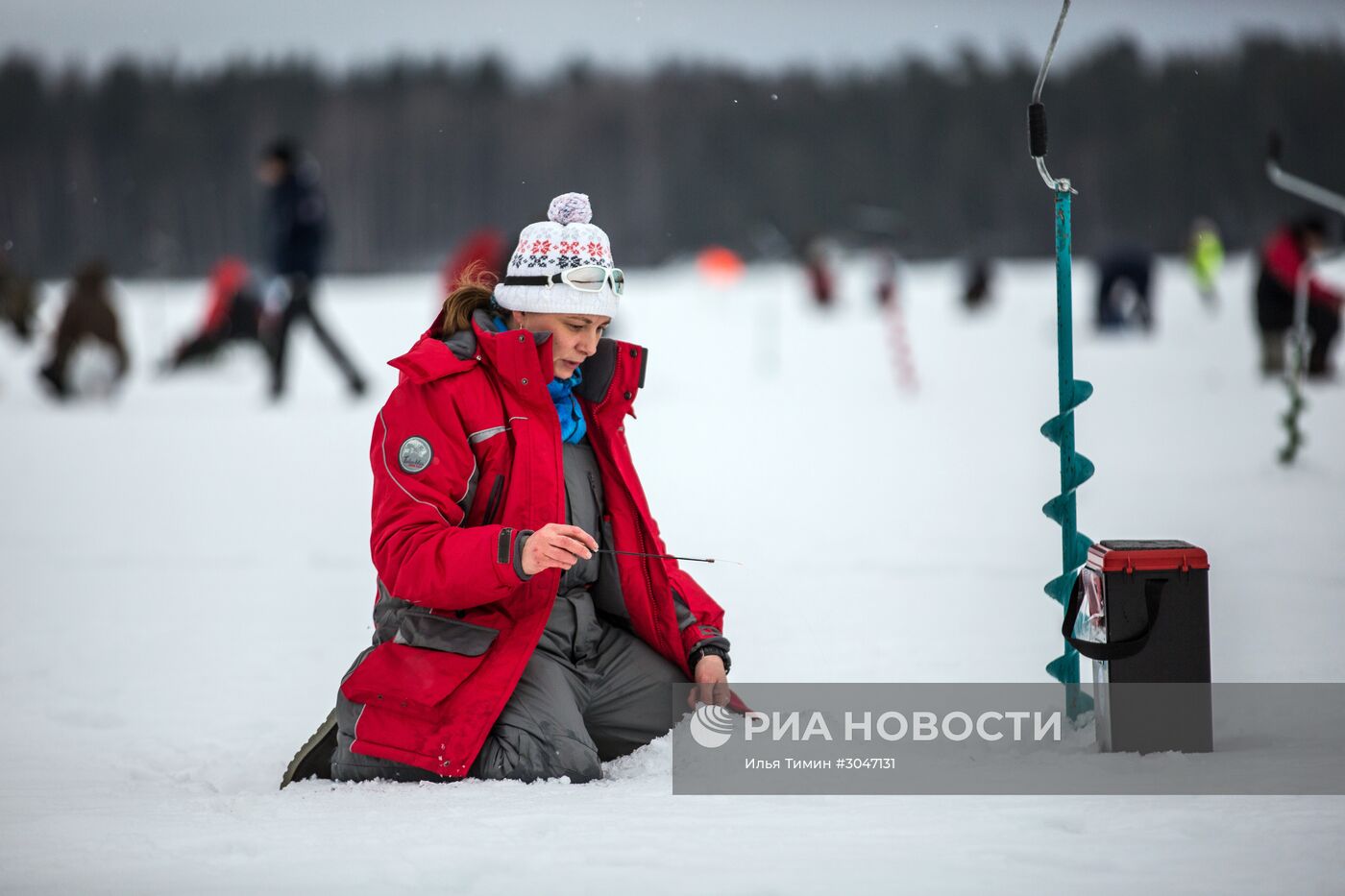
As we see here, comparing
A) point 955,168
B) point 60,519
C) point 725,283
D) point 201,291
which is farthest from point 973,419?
point 955,168

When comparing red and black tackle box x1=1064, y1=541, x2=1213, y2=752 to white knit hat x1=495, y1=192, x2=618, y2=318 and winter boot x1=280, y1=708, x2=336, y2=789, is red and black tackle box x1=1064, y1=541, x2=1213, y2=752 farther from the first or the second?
winter boot x1=280, y1=708, x2=336, y2=789

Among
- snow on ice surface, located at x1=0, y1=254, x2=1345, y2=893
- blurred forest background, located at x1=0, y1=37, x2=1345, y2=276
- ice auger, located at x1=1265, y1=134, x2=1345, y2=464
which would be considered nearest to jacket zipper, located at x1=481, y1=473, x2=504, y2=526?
snow on ice surface, located at x1=0, y1=254, x2=1345, y2=893

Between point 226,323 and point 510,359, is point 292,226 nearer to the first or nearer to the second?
point 226,323

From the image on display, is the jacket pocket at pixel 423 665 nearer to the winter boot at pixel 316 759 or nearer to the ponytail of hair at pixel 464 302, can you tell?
the winter boot at pixel 316 759

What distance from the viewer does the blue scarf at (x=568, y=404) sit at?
2820 mm

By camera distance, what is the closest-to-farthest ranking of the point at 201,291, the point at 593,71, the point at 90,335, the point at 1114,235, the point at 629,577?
the point at 629,577
the point at 90,335
the point at 1114,235
the point at 201,291
the point at 593,71

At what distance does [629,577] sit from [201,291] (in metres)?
30.9

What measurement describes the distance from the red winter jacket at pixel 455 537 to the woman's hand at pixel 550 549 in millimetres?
36

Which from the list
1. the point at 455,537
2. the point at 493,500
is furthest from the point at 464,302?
the point at 455,537

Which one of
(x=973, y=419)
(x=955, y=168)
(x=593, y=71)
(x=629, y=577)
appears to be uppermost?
(x=593, y=71)

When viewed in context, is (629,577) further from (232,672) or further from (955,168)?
(955,168)

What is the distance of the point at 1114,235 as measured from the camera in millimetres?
26969

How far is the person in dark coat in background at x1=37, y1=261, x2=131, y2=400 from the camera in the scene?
36.5 ft

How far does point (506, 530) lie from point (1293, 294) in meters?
10.0
